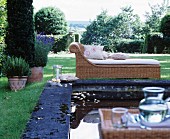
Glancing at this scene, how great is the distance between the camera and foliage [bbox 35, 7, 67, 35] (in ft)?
64.0

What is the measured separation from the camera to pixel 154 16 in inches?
979

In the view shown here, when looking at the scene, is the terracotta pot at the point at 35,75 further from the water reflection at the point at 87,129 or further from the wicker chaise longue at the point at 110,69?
the water reflection at the point at 87,129

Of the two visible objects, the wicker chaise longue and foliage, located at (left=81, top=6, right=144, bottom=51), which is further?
foliage, located at (left=81, top=6, right=144, bottom=51)

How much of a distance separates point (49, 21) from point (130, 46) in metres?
4.06

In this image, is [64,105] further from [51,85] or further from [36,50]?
[36,50]

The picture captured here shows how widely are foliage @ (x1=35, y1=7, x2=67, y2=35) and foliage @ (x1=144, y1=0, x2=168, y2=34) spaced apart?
5.93 metres

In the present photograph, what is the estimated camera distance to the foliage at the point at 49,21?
64.0ft

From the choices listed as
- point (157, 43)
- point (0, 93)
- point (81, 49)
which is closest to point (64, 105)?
point (0, 93)

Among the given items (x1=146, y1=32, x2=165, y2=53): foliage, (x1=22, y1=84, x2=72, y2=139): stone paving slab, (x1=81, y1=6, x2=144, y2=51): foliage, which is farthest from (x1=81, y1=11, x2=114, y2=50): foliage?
(x1=22, y1=84, x2=72, y2=139): stone paving slab

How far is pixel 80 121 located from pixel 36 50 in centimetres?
358

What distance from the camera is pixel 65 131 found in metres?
3.39

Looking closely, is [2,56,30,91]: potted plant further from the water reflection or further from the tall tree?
the tall tree

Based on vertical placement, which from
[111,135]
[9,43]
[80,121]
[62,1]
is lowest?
[80,121]

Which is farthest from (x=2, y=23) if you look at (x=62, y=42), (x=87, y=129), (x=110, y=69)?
(x=62, y=42)
